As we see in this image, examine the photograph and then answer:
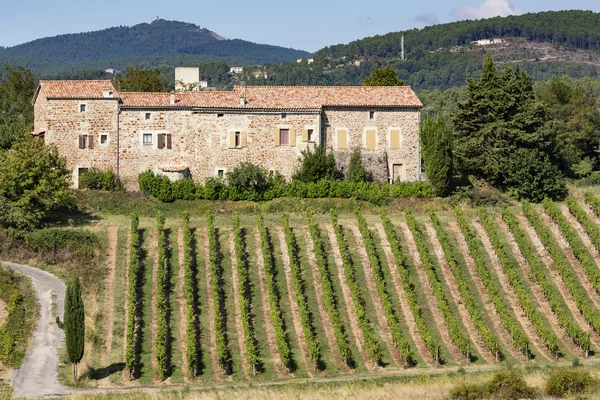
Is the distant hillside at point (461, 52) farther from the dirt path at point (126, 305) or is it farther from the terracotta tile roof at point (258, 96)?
the dirt path at point (126, 305)

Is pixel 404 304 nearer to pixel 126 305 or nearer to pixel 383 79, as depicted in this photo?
pixel 126 305

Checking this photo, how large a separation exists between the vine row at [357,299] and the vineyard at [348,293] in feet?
0.26

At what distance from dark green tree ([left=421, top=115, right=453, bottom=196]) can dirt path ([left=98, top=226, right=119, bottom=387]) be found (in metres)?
15.9

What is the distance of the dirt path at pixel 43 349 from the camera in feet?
115

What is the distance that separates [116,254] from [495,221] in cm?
1780

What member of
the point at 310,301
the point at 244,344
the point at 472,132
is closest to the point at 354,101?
the point at 472,132

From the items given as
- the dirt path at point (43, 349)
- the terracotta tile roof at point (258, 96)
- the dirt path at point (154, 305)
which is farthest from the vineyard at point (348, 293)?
the terracotta tile roof at point (258, 96)

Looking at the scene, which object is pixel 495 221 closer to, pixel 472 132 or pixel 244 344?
pixel 472 132

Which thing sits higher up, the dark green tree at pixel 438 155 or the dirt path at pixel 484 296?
the dark green tree at pixel 438 155

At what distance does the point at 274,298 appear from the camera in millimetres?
42906

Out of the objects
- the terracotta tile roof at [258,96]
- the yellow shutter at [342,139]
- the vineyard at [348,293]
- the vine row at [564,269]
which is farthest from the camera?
the yellow shutter at [342,139]

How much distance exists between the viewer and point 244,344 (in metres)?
40.2

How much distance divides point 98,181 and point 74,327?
→ 60.7 ft

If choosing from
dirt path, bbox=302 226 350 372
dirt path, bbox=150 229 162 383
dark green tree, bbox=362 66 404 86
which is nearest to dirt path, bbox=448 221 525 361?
dirt path, bbox=302 226 350 372
